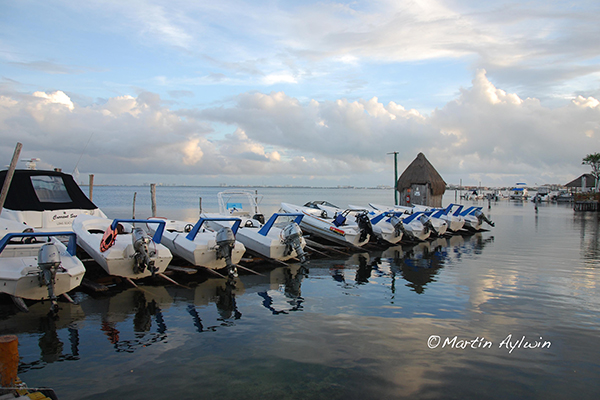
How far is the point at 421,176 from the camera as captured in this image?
104 ft

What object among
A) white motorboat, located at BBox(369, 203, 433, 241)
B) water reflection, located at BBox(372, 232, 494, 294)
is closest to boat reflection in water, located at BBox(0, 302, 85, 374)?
water reflection, located at BBox(372, 232, 494, 294)

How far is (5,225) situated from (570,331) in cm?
1183

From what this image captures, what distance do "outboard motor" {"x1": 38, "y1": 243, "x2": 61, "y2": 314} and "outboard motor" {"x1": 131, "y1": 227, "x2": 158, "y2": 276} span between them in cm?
189

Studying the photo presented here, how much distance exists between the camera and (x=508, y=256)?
14773mm

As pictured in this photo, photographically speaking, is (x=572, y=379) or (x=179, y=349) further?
(x=179, y=349)

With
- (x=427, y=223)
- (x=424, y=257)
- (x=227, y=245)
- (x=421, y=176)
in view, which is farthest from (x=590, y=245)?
(x=227, y=245)

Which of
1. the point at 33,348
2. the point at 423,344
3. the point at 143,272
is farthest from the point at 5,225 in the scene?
the point at 423,344

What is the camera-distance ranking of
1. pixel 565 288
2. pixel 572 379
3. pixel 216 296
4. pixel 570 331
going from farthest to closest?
pixel 565 288 → pixel 216 296 → pixel 570 331 → pixel 572 379

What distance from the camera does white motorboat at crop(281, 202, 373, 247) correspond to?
15.8 metres

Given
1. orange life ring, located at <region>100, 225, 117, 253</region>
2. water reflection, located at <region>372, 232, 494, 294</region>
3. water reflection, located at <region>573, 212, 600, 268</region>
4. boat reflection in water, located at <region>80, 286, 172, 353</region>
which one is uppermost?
orange life ring, located at <region>100, 225, 117, 253</region>

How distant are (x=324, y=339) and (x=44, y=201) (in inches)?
390

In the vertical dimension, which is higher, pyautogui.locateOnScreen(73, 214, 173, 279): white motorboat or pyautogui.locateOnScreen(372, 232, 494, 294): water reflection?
pyautogui.locateOnScreen(73, 214, 173, 279): white motorboat

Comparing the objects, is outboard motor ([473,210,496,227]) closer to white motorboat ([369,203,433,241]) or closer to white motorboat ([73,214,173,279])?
white motorboat ([369,203,433,241])

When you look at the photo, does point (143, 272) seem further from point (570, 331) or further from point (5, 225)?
point (570, 331)
